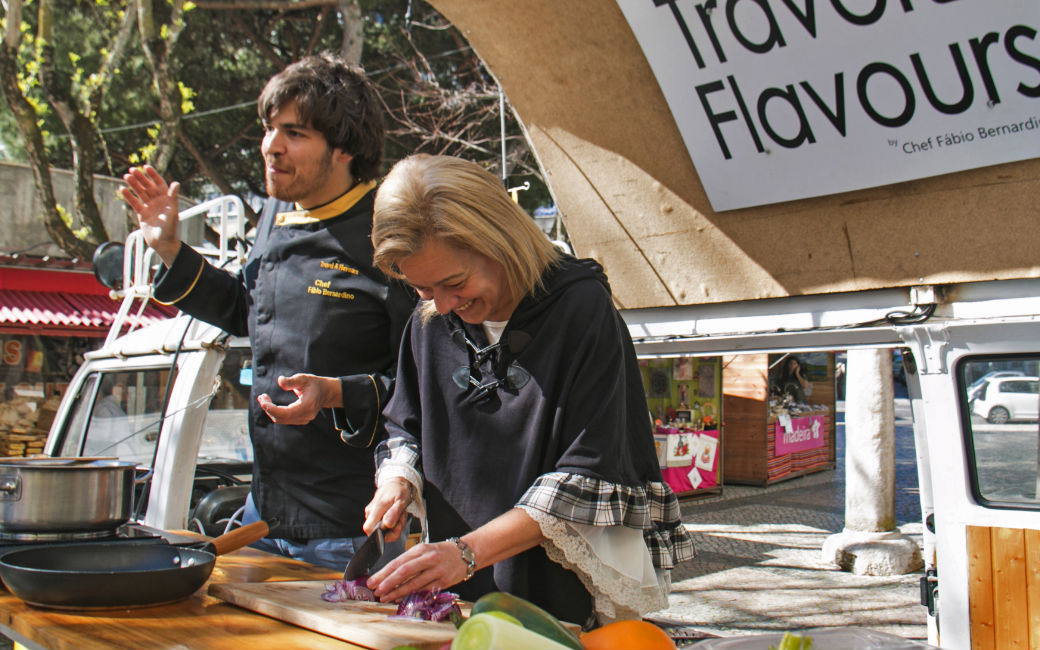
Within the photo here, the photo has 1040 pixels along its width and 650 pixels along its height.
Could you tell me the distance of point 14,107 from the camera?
36.6 ft

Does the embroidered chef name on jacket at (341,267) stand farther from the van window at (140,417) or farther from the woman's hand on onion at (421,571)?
the van window at (140,417)

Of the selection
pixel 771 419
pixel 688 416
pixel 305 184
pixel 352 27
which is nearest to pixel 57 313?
pixel 352 27

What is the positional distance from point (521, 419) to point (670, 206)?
264 centimetres

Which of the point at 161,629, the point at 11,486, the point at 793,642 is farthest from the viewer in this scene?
the point at 11,486

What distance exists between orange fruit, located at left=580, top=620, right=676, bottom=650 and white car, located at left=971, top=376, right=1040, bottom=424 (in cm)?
233

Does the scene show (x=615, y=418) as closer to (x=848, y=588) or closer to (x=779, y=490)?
(x=848, y=588)

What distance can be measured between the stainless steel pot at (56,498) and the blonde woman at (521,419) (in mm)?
711

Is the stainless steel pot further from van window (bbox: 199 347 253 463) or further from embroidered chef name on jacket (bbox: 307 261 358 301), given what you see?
van window (bbox: 199 347 253 463)

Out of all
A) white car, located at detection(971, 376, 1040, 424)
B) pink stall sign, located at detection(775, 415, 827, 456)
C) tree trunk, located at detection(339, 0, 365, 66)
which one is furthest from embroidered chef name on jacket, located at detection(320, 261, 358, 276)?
pink stall sign, located at detection(775, 415, 827, 456)

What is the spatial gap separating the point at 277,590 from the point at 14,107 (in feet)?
37.5

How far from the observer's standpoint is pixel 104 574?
67.3 inches

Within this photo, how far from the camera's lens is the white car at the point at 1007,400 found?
3148 millimetres

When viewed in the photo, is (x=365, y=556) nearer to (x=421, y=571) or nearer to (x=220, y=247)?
(x=421, y=571)

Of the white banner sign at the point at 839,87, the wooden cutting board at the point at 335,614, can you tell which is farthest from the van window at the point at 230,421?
the wooden cutting board at the point at 335,614
